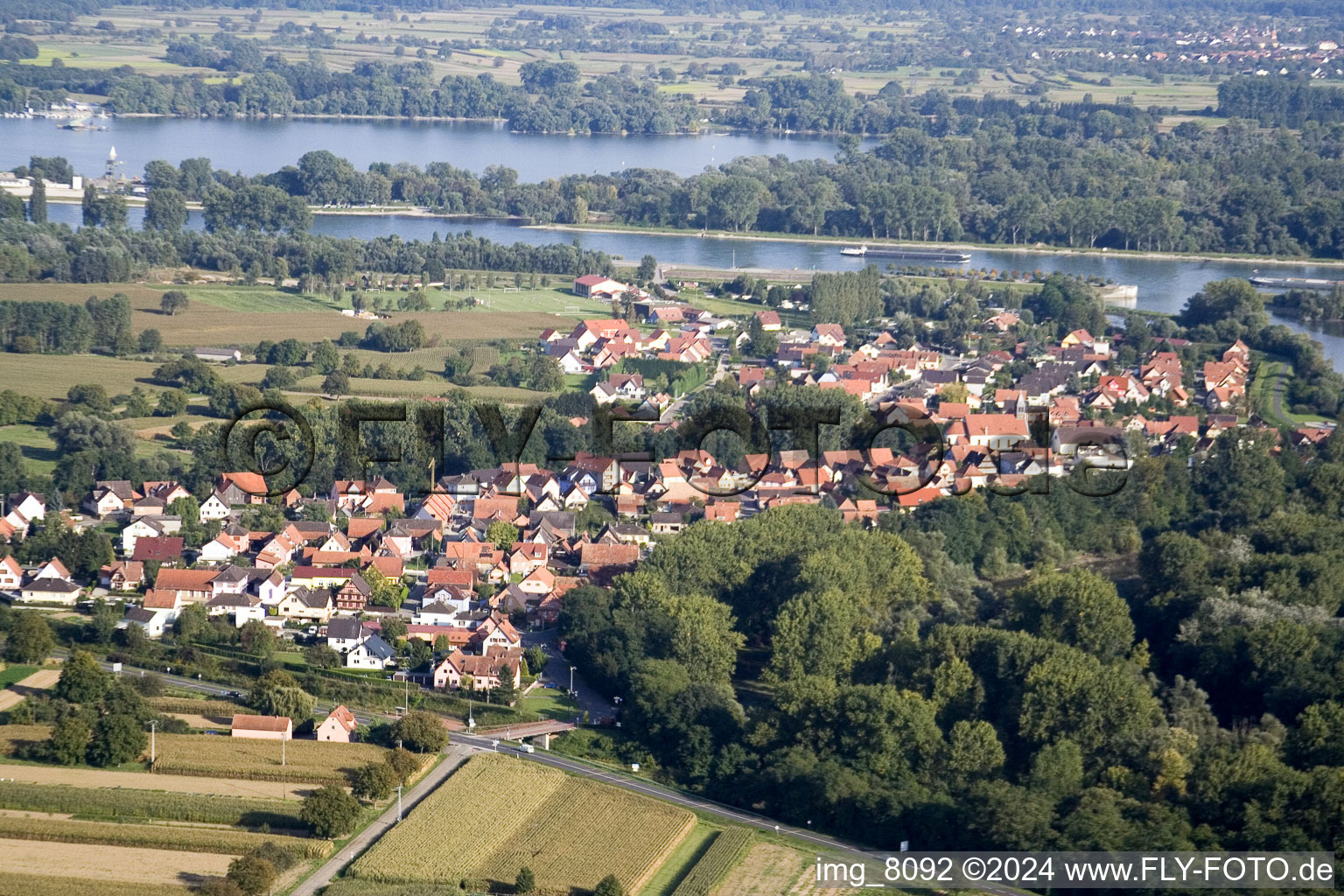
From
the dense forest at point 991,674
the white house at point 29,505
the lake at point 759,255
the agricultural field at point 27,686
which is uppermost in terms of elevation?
the dense forest at point 991,674

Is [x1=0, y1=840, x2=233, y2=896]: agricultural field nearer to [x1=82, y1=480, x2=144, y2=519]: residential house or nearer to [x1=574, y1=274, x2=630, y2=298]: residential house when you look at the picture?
[x1=82, y1=480, x2=144, y2=519]: residential house

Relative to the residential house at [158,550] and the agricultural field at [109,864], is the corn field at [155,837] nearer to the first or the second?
the agricultural field at [109,864]

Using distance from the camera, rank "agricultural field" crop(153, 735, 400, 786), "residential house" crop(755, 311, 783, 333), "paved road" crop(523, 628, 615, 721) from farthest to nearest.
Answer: "residential house" crop(755, 311, 783, 333) → "paved road" crop(523, 628, 615, 721) → "agricultural field" crop(153, 735, 400, 786)

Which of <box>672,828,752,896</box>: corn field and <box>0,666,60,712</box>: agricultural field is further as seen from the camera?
<box>0,666,60,712</box>: agricultural field

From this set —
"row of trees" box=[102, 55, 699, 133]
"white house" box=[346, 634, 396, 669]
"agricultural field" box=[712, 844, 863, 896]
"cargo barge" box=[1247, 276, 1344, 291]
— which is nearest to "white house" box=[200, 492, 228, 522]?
"white house" box=[346, 634, 396, 669]

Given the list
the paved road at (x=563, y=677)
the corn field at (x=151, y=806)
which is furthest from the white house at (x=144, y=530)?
the corn field at (x=151, y=806)

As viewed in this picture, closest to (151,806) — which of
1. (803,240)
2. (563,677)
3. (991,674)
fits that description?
(563,677)

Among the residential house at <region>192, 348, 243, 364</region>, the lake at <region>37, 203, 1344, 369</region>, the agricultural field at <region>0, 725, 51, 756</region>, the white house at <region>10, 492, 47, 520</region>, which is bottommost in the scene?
the lake at <region>37, 203, 1344, 369</region>
